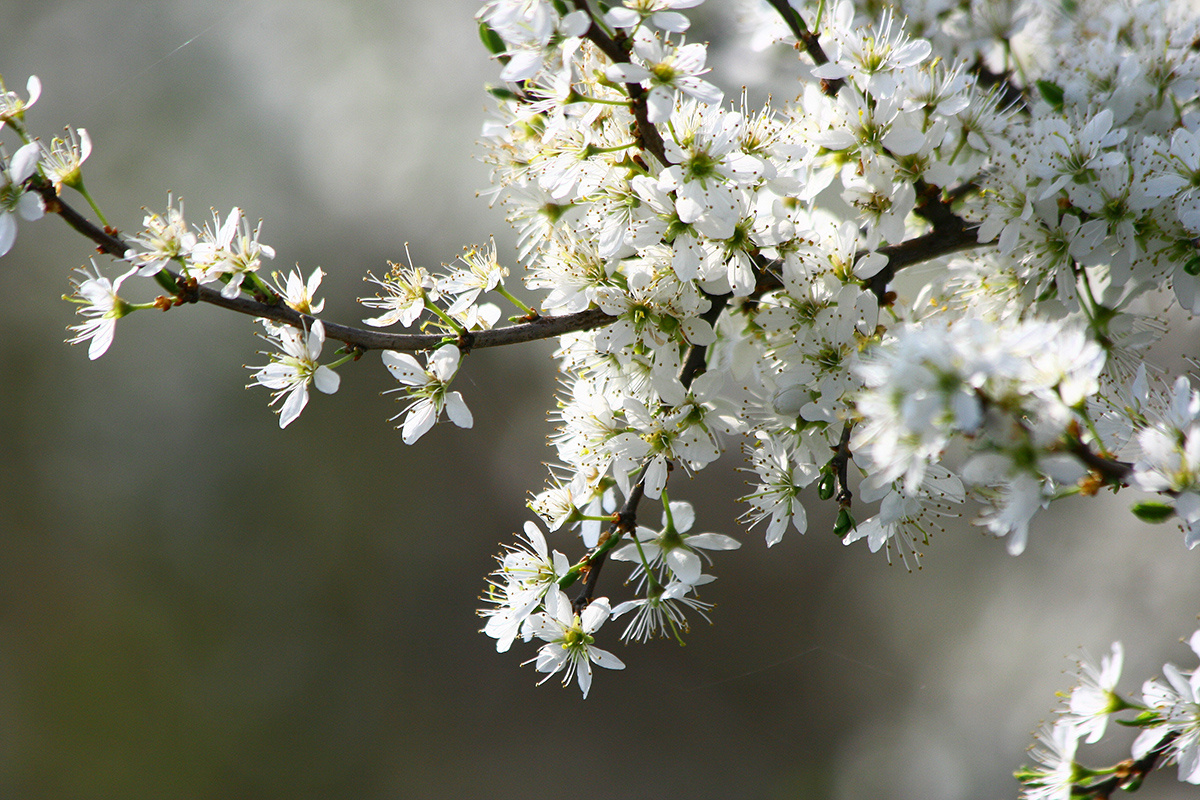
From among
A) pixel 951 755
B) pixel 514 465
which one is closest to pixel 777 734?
pixel 951 755

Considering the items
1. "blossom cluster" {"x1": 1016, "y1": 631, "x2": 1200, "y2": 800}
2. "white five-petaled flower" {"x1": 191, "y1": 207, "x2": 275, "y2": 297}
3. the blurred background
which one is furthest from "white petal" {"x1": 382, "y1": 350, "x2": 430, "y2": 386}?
the blurred background

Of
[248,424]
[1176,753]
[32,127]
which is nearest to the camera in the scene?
[1176,753]

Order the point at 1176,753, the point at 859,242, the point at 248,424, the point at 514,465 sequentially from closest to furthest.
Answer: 1. the point at 1176,753
2. the point at 859,242
3. the point at 514,465
4. the point at 248,424

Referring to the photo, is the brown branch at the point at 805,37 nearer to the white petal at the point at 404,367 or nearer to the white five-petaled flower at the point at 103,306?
the white petal at the point at 404,367

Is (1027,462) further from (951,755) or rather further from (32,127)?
(32,127)

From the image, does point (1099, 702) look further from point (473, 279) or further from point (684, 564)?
point (473, 279)

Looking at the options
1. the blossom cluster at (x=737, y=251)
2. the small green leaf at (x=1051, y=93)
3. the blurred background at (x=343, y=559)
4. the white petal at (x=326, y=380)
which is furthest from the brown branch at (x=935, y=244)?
the blurred background at (x=343, y=559)

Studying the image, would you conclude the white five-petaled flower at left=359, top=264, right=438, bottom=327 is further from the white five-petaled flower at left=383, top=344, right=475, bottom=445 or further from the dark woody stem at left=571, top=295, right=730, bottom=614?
the dark woody stem at left=571, top=295, right=730, bottom=614
